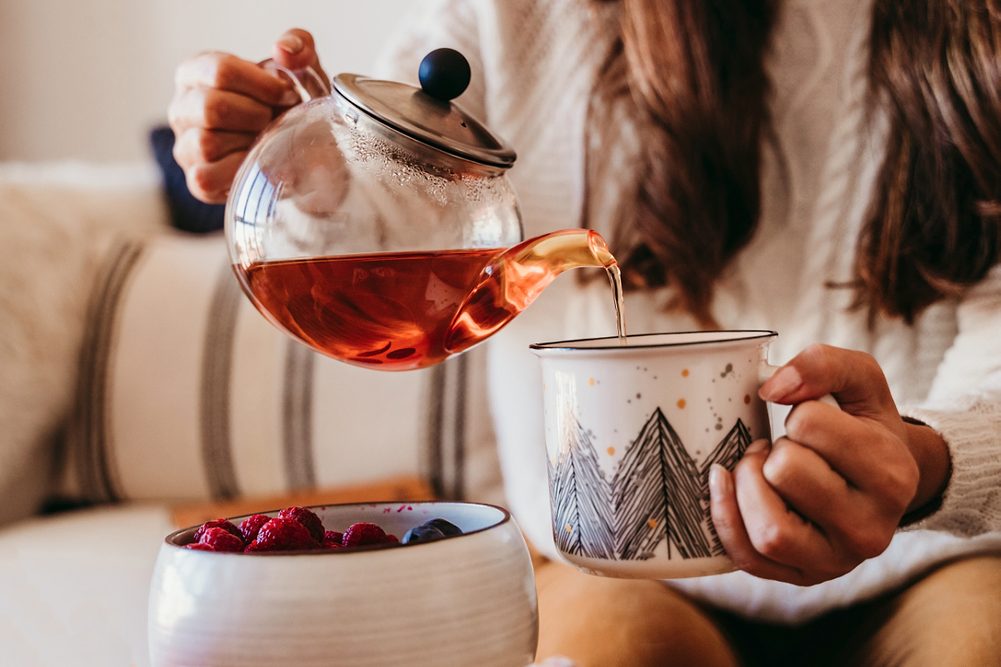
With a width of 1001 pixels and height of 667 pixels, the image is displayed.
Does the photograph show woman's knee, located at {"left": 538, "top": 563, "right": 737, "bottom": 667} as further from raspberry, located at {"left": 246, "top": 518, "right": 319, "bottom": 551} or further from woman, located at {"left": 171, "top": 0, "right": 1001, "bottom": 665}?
raspberry, located at {"left": 246, "top": 518, "right": 319, "bottom": 551}

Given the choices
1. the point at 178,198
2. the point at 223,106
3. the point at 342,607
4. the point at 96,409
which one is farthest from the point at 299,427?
the point at 342,607

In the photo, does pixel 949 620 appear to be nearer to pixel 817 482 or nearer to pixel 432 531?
pixel 817 482

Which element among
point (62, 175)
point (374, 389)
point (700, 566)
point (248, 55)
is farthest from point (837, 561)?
point (248, 55)

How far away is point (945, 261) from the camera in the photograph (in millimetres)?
829

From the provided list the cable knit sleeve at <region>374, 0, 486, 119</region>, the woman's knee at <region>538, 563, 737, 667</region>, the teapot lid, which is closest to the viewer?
the teapot lid

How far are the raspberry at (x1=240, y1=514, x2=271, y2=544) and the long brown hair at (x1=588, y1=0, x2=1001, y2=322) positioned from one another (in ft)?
1.69

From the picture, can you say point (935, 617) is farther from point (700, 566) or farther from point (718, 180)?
point (718, 180)

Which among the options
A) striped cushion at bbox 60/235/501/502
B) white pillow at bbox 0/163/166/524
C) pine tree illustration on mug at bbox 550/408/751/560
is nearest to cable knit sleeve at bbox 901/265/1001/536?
pine tree illustration on mug at bbox 550/408/751/560

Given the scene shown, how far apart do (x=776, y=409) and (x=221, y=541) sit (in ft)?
0.99

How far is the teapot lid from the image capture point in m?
0.51

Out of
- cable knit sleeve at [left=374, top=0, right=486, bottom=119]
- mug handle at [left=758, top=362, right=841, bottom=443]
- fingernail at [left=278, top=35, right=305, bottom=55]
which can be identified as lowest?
mug handle at [left=758, top=362, right=841, bottom=443]

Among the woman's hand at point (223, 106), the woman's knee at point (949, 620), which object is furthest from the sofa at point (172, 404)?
the woman's knee at point (949, 620)

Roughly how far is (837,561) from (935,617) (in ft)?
0.62

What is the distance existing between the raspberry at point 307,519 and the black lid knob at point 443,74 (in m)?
0.24
